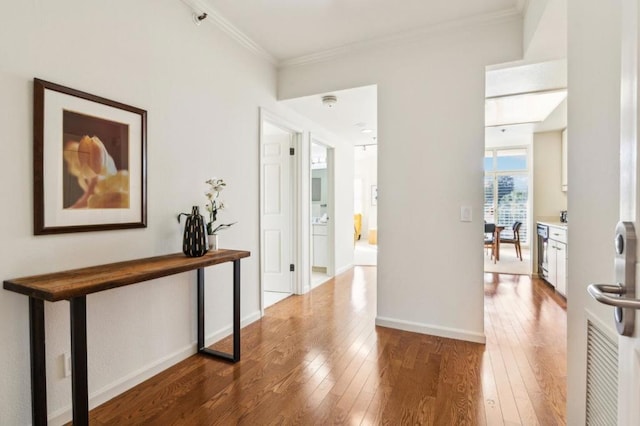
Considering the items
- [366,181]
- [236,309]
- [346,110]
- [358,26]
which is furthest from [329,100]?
[366,181]

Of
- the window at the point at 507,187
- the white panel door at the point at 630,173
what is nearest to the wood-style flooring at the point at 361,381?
the white panel door at the point at 630,173

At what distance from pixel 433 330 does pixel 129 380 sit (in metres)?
2.32

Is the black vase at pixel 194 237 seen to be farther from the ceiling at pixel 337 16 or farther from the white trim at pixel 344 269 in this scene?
the white trim at pixel 344 269

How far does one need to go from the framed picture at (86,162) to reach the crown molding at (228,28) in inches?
38.8

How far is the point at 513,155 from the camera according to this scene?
7.29m

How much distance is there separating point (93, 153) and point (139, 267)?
68cm

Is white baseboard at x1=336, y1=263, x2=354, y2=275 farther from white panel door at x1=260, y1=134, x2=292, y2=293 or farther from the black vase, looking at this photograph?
the black vase

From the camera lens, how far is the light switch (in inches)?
105

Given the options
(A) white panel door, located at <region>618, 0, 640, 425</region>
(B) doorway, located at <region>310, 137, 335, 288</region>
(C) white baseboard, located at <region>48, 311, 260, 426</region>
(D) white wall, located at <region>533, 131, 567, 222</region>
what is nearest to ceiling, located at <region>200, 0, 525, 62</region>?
(B) doorway, located at <region>310, 137, 335, 288</region>

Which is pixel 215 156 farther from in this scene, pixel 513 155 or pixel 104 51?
pixel 513 155

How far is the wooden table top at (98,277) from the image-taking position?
1.31 m

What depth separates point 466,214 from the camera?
2.68m

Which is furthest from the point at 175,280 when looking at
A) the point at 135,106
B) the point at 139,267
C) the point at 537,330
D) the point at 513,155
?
the point at 513,155

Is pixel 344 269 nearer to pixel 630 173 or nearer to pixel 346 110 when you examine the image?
pixel 346 110
